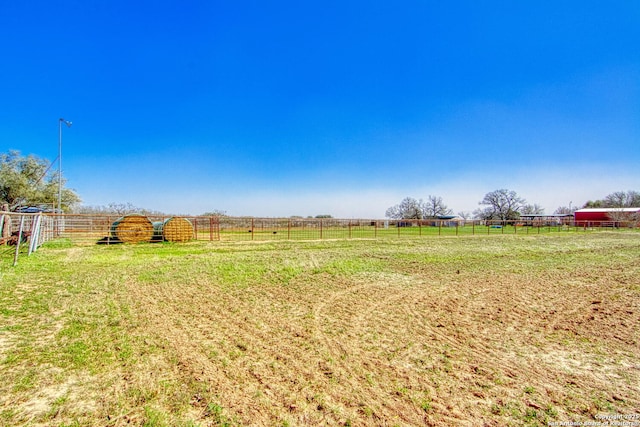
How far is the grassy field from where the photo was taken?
9.53 feet

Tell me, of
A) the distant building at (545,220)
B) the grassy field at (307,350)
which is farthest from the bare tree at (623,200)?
the grassy field at (307,350)

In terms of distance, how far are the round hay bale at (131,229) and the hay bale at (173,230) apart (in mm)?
630

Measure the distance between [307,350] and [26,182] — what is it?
4332cm

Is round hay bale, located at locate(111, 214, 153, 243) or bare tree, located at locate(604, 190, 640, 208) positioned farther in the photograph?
bare tree, located at locate(604, 190, 640, 208)

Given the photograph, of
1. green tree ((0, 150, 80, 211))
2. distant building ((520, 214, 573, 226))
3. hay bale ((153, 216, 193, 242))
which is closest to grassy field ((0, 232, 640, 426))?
hay bale ((153, 216, 193, 242))

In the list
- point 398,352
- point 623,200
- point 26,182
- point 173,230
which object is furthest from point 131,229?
point 623,200

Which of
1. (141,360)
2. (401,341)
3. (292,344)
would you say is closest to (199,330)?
(141,360)

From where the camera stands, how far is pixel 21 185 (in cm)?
3331

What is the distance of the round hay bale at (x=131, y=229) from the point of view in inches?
Result: 669

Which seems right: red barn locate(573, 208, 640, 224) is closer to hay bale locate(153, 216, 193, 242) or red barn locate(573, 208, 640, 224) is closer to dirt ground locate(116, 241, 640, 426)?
dirt ground locate(116, 241, 640, 426)

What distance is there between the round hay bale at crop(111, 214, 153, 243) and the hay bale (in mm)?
630

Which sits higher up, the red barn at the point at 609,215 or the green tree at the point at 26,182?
the green tree at the point at 26,182

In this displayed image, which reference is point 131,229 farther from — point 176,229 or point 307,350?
point 307,350

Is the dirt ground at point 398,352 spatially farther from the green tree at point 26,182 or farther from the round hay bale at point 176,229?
the green tree at point 26,182
